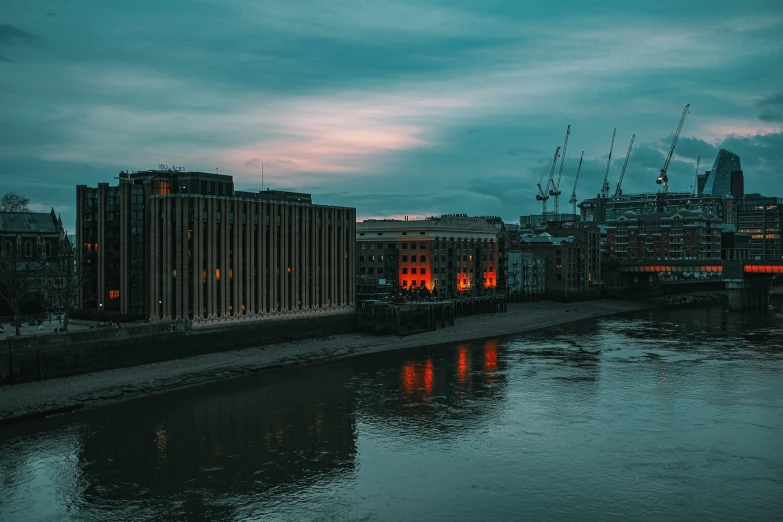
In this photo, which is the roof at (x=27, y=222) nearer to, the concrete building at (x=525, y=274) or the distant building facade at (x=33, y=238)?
the distant building facade at (x=33, y=238)

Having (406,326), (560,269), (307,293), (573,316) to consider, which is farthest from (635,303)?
(307,293)

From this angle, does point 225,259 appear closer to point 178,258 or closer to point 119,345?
point 178,258

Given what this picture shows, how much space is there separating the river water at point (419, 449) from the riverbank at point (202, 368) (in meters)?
2.85

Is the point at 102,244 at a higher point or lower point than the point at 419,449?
higher

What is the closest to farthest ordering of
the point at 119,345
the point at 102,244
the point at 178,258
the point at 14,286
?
the point at 14,286
the point at 119,345
the point at 178,258
the point at 102,244

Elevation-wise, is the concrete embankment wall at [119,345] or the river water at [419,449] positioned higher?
the concrete embankment wall at [119,345]

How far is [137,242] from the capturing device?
292ft

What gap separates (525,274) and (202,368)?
111m

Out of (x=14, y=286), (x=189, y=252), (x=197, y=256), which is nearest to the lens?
(x=14, y=286)

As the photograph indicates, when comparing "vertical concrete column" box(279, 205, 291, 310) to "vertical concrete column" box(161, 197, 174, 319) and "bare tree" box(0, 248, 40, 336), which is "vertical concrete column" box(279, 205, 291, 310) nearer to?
"vertical concrete column" box(161, 197, 174, 319)

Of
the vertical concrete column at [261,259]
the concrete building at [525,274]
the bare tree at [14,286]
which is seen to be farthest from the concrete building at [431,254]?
the bare tree at [14,286]

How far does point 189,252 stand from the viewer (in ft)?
285

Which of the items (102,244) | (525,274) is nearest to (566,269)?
(525,274)

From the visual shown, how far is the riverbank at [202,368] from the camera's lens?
62.0 m
